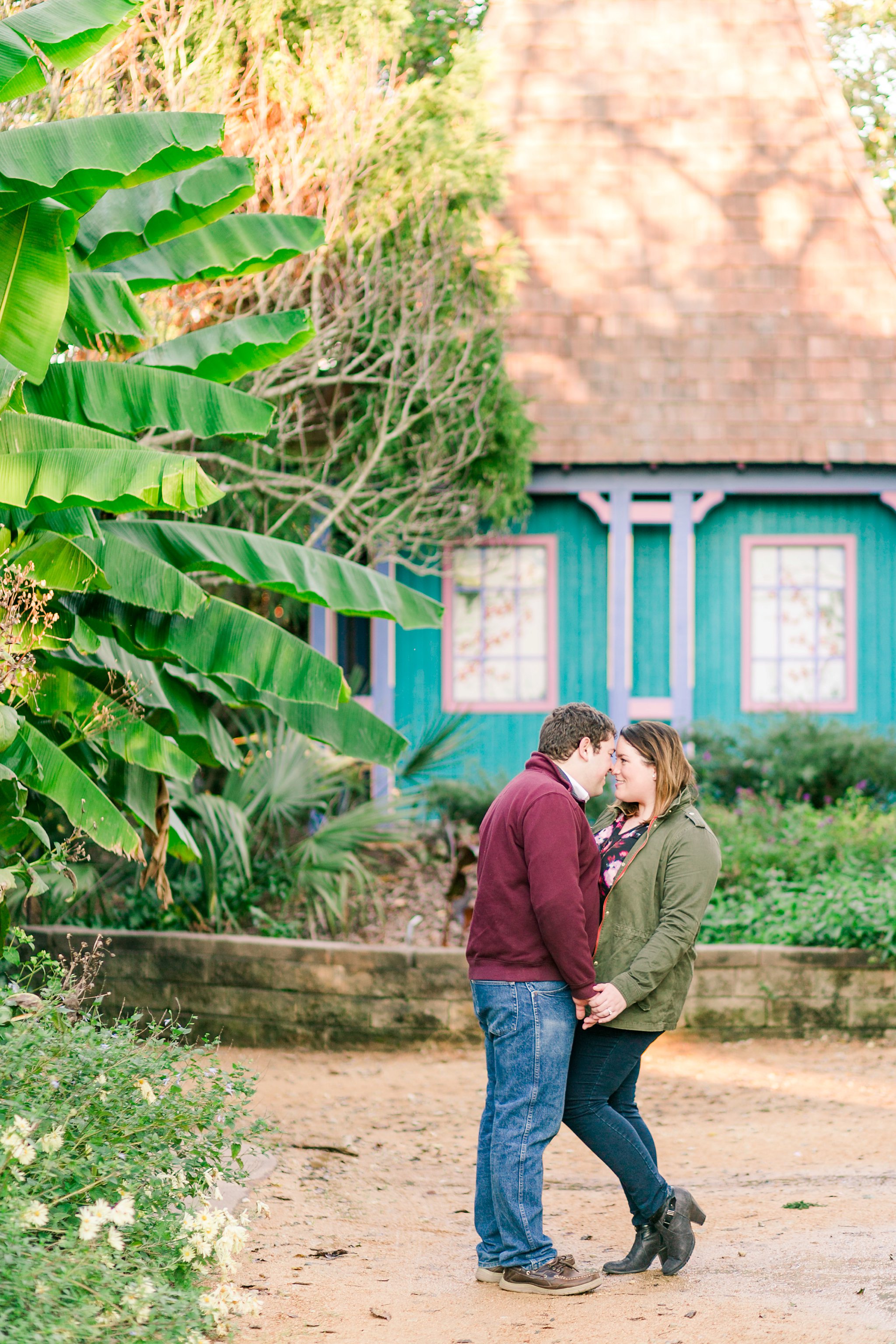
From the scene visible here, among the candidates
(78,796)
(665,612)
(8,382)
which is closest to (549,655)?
(665,612)

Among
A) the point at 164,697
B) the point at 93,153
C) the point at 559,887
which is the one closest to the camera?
the point at 559,887

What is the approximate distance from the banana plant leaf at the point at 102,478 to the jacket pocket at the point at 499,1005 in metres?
2.15

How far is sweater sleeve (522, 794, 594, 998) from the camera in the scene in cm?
400

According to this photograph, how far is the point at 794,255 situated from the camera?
1359 cm

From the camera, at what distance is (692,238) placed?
13719 mm

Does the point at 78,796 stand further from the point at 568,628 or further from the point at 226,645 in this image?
the point at 568,628

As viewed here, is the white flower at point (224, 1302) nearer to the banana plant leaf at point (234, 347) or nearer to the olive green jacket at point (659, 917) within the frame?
the olive green jacket at point (659, 917)

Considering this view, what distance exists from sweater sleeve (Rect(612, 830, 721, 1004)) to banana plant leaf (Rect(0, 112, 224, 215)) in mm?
3641

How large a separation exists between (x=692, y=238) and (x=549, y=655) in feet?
15.7

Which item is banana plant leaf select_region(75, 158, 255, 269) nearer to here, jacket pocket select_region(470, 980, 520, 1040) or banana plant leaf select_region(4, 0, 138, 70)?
banana plant leaf select_region(4, 0, 138, 70)

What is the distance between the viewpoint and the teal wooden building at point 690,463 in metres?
12.7

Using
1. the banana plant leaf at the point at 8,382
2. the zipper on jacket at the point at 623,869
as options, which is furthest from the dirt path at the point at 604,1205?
the banana plant leaf at the point at 8,382

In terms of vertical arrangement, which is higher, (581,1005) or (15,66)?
(15,66)

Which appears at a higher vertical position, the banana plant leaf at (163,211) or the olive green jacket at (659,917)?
the banana plant leaf at (163,211)
